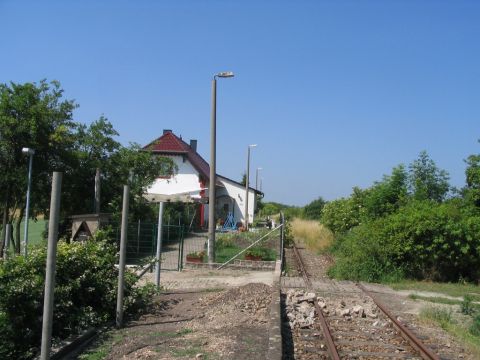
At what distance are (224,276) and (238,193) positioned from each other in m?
34.6

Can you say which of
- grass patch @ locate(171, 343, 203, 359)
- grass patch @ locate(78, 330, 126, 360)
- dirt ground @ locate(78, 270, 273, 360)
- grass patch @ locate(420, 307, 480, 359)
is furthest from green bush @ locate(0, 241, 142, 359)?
grass patch @ locate(420, 307, 480, 359)

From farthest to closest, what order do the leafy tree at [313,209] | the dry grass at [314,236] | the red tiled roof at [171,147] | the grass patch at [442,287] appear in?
the leafy tree at [313,209] → the red tiled roof at [171,147] → the dry grass at [314,236] → the grass patch at [442,287]

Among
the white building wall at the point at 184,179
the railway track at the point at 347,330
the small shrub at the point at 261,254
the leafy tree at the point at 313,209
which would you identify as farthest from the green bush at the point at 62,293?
the leafy tree at the point at 313,209

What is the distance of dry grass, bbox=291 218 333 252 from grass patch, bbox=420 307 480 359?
61.2 ft

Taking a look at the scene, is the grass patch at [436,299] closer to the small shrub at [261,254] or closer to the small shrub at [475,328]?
the small shrub at [475,328]

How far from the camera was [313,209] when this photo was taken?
74.2 meters

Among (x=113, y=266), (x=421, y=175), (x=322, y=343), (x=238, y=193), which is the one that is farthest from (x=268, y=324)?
(x=238, y=193)

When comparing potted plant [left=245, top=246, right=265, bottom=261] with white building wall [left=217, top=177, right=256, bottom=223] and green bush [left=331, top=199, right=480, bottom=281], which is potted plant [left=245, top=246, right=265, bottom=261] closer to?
green bush [left=331, top=199, right=480, bottom=281]

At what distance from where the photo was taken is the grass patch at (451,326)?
9076 mm

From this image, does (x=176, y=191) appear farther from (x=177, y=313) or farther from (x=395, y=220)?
(x=177, y=313)

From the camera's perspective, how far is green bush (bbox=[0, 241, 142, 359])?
297 inches

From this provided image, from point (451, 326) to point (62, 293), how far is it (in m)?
7.40

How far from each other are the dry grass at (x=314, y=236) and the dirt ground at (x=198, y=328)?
1872cm

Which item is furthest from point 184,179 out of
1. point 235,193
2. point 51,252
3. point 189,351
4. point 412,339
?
point 51,252
